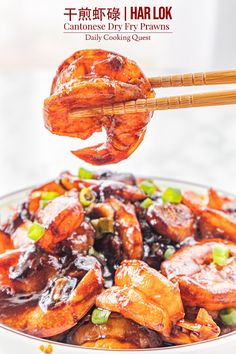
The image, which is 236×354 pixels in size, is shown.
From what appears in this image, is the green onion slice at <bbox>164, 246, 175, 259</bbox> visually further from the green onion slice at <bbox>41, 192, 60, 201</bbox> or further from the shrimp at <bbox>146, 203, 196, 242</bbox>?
the green onion slice at <bbox>41, 192, 60, 201</bbox>

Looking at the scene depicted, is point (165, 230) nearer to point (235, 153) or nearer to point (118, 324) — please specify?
point (118, 324)

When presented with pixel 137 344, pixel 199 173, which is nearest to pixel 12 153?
pixel 199 173

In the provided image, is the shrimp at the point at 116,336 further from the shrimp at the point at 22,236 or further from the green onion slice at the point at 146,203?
the green onion slice at the point at 146,203

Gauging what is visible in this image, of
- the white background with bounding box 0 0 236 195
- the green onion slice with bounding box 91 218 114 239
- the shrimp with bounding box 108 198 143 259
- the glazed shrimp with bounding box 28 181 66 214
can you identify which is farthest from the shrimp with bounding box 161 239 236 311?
the white background with bounding box 0 0 236 195

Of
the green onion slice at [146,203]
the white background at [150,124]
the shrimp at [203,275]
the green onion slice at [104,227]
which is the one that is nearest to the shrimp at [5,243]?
the green onion slice at [104,227]

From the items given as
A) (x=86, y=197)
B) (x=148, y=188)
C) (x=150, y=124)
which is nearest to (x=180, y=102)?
(x=86, y=197)
